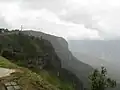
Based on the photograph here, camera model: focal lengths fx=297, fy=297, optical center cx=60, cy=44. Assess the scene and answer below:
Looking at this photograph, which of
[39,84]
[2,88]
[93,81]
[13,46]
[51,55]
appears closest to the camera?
[2,88]

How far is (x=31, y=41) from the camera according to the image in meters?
182

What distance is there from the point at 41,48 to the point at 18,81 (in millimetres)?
154819

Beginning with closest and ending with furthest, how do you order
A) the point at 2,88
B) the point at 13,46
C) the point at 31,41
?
the point at 2,88, the point at 13,46, the point at 31,41

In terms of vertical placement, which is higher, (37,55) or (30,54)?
(30,54)

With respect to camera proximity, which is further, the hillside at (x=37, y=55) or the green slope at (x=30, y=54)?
the hillside at (x=37, y=55)

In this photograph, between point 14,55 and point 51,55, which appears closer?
point 14,55

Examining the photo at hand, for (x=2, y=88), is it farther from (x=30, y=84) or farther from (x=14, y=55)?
(x=14, y=55)

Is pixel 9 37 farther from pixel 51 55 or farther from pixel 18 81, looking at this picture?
pixel 18 81

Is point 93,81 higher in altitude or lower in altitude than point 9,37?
lower

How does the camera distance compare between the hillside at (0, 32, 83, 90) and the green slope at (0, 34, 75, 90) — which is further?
the hillside at (0, 32, 83, 90)

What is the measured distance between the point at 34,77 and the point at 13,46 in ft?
425

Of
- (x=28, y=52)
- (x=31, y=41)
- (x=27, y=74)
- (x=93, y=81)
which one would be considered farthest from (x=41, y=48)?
(x=27, y=74)

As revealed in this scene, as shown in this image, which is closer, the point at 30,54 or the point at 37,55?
the point at 30,54

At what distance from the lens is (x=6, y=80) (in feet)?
99.6
